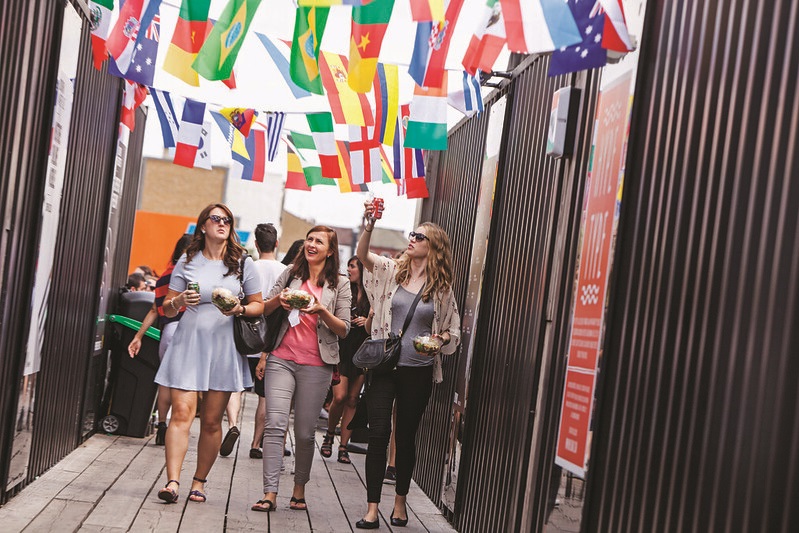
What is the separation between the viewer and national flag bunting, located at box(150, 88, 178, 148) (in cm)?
923

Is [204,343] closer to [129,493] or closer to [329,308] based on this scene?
[329,308]

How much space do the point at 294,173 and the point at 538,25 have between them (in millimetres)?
6620

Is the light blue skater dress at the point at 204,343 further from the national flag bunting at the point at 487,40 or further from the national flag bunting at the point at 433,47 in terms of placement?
the national flag bunting at the point at 487,40

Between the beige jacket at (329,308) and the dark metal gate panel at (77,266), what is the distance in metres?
1.60

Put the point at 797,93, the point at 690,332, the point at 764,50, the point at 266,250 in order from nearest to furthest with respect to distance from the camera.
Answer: the point at 797,93 < the point at 764,50 < the point at 690,332 < the point at 266,250

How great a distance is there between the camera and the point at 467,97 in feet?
21.1

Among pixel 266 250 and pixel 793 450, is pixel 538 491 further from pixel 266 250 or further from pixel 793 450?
pixel 266 250

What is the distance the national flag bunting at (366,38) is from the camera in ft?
17.7

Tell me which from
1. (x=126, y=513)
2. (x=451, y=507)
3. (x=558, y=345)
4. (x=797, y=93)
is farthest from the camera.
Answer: (x=451, y=507)

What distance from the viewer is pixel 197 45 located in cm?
661

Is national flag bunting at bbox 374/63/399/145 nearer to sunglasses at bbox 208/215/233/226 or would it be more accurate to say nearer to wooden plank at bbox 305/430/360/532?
sunglasses at bbox 208/215/233/226

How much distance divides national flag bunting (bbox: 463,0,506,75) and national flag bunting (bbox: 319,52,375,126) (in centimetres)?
370

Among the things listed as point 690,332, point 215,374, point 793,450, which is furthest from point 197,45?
point 793,450

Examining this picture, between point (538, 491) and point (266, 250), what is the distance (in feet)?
16.4
